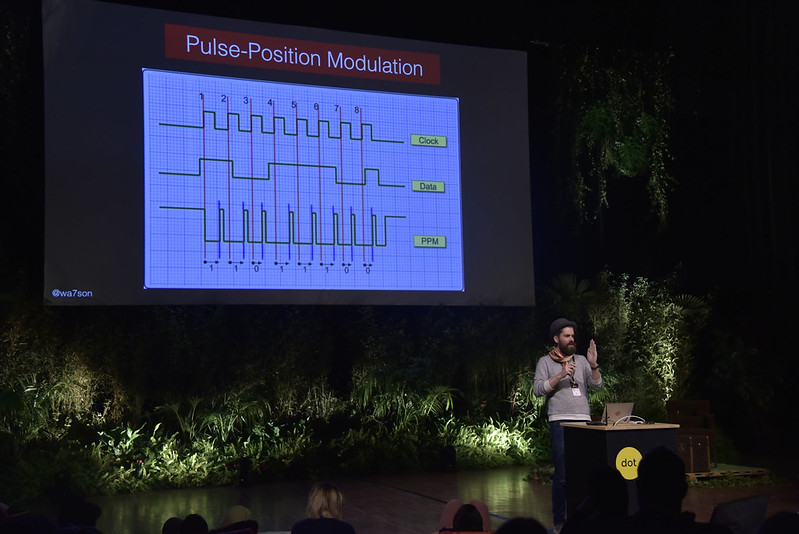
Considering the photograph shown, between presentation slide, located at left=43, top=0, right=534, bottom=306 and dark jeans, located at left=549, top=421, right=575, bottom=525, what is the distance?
235cm

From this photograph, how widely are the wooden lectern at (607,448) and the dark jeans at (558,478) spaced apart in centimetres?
9

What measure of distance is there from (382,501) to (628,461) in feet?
7.30

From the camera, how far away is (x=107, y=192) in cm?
653

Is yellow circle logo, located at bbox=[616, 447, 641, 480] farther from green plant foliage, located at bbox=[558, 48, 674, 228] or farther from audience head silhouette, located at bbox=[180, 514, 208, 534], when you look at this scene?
green plant foliage, located at bbox=[558, 48, 674, 228]

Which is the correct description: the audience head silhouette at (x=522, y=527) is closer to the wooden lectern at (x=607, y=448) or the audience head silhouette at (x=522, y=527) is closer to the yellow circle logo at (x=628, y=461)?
the wooden lectern at (x=607, y=448)

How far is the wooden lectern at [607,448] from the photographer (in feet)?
15.1

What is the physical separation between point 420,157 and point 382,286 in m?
1.15

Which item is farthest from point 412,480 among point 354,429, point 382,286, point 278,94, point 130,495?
point 278,94

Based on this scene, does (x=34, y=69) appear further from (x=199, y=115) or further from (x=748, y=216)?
(x=748, y=216)

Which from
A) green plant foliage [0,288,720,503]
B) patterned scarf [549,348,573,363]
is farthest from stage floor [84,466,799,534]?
patterned scarf [549,348,573,363]

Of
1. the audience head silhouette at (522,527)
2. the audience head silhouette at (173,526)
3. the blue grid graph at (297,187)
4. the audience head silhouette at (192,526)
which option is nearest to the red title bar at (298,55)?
the blue grid graph at (297,187)

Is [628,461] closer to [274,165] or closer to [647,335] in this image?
[274,165]

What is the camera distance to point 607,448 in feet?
15.0

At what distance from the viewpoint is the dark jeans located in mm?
4969
